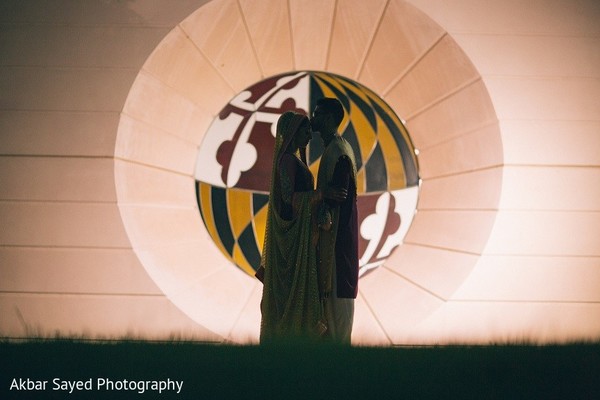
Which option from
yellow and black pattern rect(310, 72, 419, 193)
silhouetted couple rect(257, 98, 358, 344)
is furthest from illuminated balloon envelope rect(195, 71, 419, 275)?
silhouetted couple rect(257, 98, 358, 344)

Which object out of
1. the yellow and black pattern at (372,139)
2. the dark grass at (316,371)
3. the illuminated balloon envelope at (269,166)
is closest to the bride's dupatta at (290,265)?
the dark grass at (316,371)

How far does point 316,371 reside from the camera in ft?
5.10

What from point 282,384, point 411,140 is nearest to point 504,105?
point 411,140

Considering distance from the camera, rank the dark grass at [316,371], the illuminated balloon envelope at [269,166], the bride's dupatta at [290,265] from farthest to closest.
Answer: the illuminated balloon envelope at [269,166] → the bride's dupatta at [290,265] → the dark grass at [316,371]

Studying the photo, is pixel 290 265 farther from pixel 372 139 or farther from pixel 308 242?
pixel 372 139

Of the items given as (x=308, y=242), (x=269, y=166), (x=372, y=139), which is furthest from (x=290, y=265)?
(x=372, y=139)

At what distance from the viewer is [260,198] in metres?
5.08

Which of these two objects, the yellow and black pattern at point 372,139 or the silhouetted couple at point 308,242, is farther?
the yellow and black pattern at point 372,139

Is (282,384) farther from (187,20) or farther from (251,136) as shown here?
(251,136)

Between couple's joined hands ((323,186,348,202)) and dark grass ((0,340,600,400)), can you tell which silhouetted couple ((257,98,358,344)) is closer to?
couple's joined hands ((323,186,348,202))

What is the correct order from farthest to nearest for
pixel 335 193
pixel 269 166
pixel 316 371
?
1. pixel 269 166
2. pixel 335 193
3. pixel 316 371

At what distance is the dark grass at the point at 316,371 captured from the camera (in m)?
1.48

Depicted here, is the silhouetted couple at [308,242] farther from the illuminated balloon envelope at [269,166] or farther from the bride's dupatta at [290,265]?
the illuminated balloon envelope at [269,166]

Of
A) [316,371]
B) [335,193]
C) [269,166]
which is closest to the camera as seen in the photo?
[316,371]
